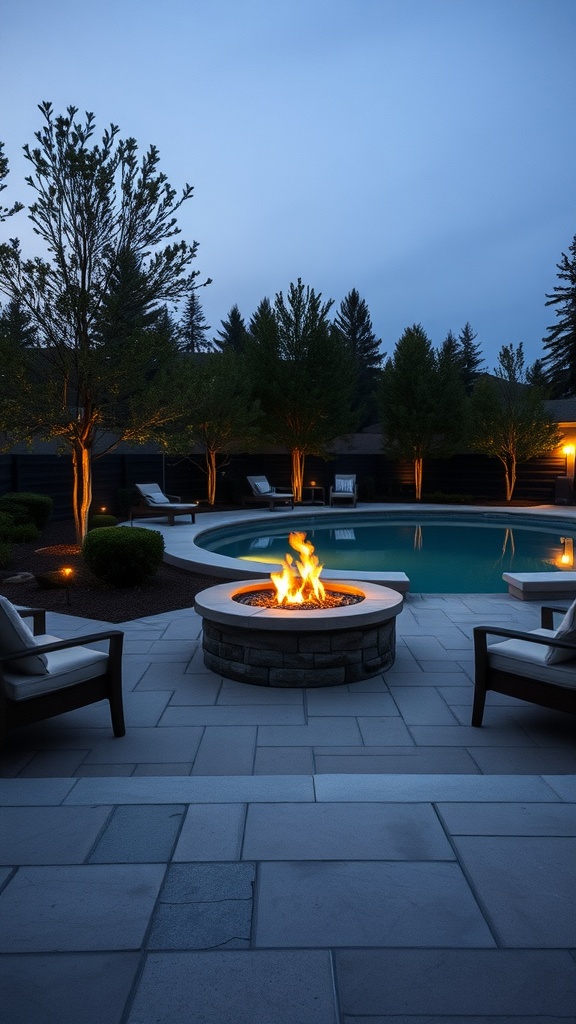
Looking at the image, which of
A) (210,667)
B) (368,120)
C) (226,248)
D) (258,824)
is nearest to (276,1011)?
(258,824)

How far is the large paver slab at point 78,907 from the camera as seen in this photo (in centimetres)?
198

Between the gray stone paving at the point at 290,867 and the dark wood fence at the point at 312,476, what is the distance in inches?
445

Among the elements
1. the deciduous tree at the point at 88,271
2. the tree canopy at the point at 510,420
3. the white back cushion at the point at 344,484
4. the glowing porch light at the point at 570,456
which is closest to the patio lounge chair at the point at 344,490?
the white back cushion at the point at 344,484

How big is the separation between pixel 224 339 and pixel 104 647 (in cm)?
3582

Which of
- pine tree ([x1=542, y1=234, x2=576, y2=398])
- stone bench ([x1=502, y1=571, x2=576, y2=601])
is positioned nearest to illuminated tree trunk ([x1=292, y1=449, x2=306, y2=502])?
stone bench ([x1=502, y1=571, x2=576, y2=601])

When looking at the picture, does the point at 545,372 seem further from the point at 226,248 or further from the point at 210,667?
the point at 226,248

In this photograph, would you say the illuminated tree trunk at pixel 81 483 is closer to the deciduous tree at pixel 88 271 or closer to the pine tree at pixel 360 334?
the deciduous tree at pixel 88 271

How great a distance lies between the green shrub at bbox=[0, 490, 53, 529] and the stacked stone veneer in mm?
7820

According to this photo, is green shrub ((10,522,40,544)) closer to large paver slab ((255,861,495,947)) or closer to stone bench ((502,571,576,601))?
stone bench ((502,571,576,601))

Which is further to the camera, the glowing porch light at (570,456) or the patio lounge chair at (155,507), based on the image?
the glowing porch light at (570,456)

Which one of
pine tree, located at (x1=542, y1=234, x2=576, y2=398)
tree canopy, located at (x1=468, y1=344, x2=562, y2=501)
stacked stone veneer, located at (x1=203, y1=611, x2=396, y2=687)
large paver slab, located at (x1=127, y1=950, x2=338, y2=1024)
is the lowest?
large paver slab, located at (x1=127, y1=950, x2=338, y2=1024)

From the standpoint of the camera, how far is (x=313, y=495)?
19.7m

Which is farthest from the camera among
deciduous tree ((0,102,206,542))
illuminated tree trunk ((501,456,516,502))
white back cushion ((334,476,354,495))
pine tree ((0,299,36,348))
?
illuminated tree trunk ((501,456,516,502))

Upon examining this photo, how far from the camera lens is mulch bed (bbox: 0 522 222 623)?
21.9 ft
